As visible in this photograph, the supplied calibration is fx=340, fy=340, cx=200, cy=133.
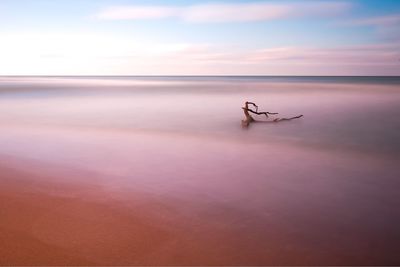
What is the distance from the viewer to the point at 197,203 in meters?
6.20

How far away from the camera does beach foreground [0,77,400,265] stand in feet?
14.5

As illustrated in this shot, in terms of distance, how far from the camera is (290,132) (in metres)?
15.4

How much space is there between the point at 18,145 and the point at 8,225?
7.52 m

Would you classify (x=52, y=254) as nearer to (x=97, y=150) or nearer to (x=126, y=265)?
(x=126, y=265)

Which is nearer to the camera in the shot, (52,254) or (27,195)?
(52,254)

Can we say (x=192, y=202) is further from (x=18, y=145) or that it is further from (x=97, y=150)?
(x=18, y=145)

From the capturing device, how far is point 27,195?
6.10 metres

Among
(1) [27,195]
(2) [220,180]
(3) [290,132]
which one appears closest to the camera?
(1) [27,195]

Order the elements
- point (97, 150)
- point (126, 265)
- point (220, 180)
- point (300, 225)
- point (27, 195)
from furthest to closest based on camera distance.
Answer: point (97, 150) → point (220, 180) → point (27, 195) → point (300, 225) → point (126, 265)

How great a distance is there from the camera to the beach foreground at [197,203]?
4430 millimetres

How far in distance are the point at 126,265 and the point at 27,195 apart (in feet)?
9.90

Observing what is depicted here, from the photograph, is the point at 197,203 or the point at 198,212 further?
the point at 197,203

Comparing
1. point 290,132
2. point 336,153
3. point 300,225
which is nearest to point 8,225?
point 300,225

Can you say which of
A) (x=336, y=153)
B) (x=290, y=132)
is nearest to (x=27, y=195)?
(x=336, y=153)
